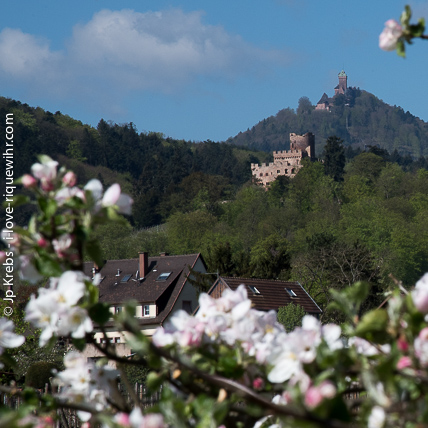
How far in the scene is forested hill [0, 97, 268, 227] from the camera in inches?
4021

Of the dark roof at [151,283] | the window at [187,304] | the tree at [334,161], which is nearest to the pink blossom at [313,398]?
the dark roof at [151,283]

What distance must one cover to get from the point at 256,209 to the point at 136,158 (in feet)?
179

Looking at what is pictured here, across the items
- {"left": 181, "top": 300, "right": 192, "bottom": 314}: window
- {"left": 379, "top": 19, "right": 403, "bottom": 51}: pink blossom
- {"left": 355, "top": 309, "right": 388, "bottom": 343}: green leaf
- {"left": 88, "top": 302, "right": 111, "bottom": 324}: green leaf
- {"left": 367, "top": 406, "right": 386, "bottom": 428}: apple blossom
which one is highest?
{"left": 379, "top": 19, "right": 403, "bottom": 51}: pink blossom

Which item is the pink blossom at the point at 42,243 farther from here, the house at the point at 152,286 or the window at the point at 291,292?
the house at the point at 152,286

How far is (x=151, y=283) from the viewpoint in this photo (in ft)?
141

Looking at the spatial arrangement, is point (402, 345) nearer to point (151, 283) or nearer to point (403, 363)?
point (403, 363)

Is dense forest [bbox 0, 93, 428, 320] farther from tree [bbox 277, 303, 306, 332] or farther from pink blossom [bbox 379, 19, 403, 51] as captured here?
pink blossom [bbox 379, 19, 403, 51]

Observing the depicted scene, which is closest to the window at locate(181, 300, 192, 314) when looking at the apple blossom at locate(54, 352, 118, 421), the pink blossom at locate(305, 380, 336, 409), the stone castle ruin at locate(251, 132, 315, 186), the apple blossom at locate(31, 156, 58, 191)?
the apple blossom at locate(54, 352, 118, 421)

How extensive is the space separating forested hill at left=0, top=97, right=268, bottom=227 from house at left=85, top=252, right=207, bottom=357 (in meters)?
48.6

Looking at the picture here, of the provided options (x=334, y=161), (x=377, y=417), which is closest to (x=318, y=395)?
(x=377, y=417)

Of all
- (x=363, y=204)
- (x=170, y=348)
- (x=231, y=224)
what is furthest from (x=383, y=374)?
(x=231, y=224)

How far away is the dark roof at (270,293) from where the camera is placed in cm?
3359

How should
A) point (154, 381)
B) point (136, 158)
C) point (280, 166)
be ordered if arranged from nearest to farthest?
point (154, 381) < point (280, 166) < point (136, 158)

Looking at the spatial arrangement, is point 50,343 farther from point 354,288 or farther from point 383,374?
point 383,374
